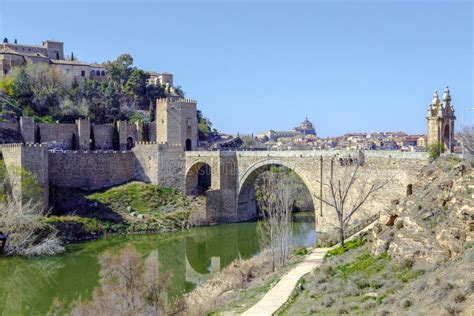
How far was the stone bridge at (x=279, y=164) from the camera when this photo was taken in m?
27.1

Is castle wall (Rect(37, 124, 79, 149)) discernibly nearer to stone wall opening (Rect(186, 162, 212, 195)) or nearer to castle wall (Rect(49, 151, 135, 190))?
castle wall (Rect(49, 151, 135, 190))

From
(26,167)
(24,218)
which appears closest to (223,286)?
(24,218)

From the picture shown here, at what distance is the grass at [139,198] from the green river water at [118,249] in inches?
140

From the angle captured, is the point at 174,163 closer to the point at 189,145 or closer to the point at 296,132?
the point at 189,145

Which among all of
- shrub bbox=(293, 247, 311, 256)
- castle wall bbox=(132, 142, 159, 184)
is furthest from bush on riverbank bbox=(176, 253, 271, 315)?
castle wall bbox=(132, 142, 159, 184)

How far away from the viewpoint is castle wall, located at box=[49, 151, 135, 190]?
40.3 meters

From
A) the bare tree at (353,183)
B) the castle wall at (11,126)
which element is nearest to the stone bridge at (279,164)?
the bare tree at (353,183)

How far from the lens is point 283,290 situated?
1689 centimetres

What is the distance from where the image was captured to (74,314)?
54.0ft

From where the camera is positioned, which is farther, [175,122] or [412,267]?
[175,122]

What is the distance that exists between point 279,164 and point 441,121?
14.5 m

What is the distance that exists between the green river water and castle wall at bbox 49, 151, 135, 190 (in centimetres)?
816

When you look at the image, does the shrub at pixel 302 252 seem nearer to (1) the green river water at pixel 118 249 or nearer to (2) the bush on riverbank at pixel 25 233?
(1) the green river water at pixel 118 249

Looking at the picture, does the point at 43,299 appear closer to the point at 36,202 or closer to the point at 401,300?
the point at 36,202
